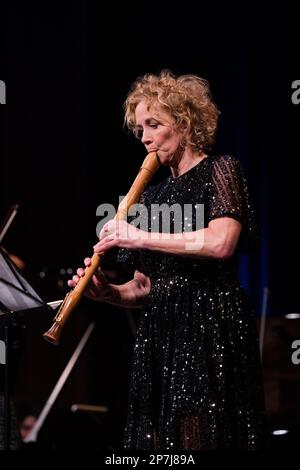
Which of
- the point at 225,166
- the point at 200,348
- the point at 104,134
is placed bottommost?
the point at 200,348

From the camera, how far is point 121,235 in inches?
78.5

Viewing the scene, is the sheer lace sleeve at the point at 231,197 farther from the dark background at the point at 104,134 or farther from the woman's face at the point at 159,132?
the dark background at the point at 104,134

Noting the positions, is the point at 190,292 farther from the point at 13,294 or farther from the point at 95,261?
the point at 13,294

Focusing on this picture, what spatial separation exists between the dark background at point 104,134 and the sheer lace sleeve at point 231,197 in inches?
78.4

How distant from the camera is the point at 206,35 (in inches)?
165

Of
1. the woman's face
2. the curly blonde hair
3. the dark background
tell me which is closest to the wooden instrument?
the woman's face

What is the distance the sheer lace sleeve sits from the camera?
6.62ft

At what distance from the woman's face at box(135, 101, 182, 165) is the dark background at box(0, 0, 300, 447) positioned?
1931 mm

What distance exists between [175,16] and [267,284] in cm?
149

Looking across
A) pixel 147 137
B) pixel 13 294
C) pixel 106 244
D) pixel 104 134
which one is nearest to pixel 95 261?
pixel 106 244

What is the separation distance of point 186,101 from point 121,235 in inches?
16.9

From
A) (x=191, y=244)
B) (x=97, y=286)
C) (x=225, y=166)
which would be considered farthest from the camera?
(x=97, y=286)

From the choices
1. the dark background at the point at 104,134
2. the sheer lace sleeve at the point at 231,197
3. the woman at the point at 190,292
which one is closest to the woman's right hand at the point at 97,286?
the woman at the point at 190,292

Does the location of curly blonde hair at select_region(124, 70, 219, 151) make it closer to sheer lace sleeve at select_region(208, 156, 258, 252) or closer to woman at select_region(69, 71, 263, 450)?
woman at select_region(69, 71, 263, 450)
